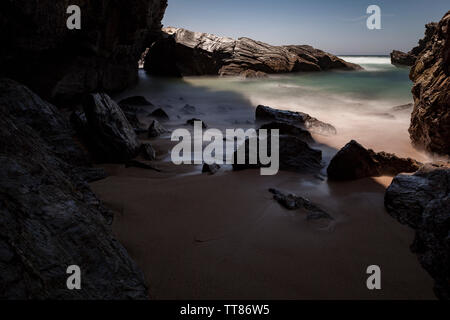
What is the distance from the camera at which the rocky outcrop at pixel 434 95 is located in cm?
385

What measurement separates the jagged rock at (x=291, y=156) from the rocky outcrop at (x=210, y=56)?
1519 centimetres

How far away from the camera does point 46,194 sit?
1330 mm

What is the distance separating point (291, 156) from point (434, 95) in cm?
262

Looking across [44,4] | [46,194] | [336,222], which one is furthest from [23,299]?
[44,4]

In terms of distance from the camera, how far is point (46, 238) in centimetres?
118

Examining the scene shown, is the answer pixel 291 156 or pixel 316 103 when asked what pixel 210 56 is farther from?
pixel 291 156

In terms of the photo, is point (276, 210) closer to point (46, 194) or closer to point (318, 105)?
point (46, 194)

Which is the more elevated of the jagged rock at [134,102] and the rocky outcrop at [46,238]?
the jagged rock at [134,102]

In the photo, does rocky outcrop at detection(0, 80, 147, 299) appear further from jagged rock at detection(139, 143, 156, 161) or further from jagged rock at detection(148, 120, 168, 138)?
jagged rock at detection(148, 120, 168, 138)

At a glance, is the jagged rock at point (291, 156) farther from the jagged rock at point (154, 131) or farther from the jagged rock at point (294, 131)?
the jagged rock at point (154, 131)

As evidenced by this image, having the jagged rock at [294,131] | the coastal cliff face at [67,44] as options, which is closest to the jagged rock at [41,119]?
the coastal cliff face at [67,44]

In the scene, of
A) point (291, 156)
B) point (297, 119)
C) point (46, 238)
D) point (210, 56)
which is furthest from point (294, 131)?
point (210, 56)

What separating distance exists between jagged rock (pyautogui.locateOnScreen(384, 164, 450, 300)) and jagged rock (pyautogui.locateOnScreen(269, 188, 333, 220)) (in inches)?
25.0
